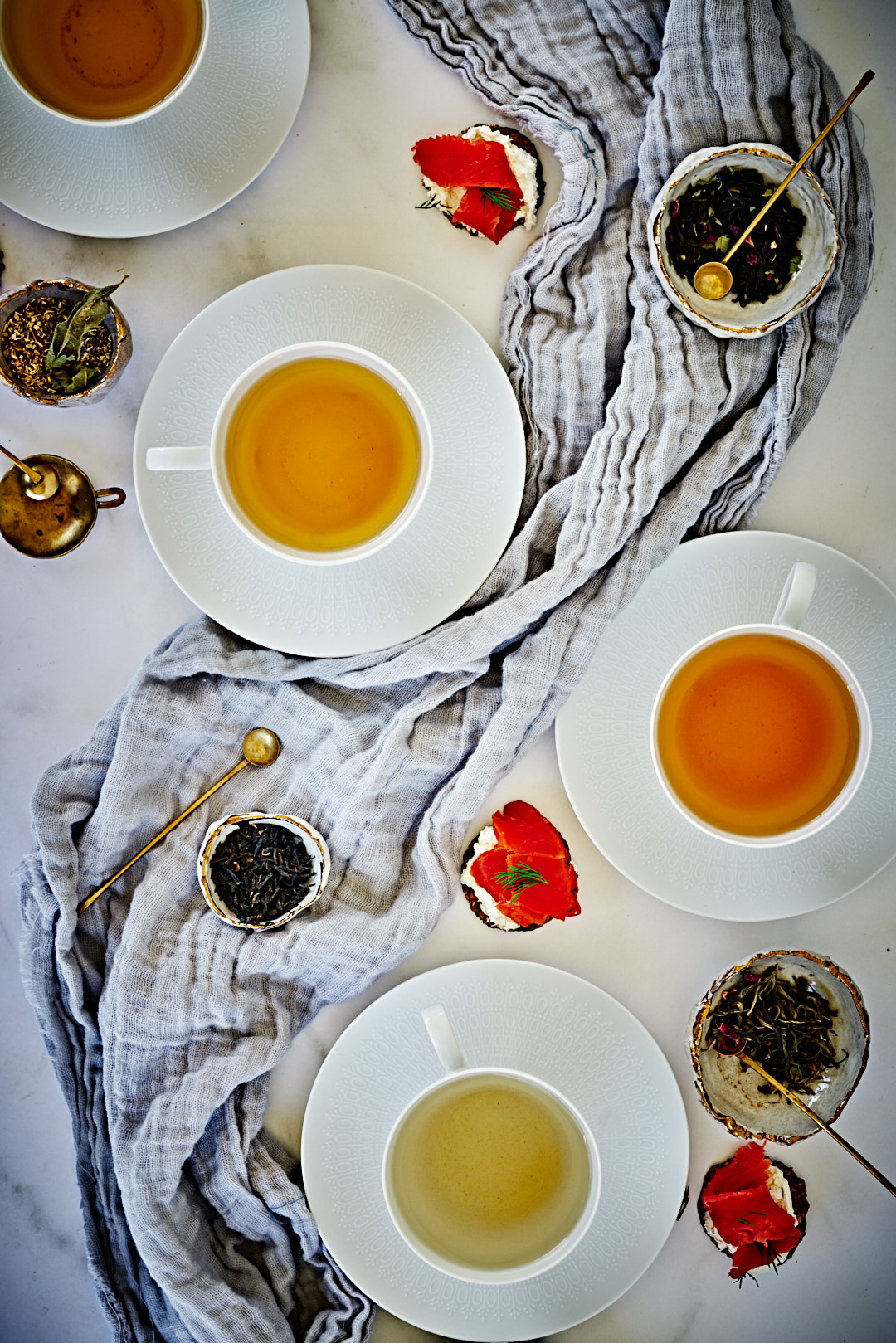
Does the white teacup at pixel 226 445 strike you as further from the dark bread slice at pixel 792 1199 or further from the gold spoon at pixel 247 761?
the dark bread slice at pixel 792 1199

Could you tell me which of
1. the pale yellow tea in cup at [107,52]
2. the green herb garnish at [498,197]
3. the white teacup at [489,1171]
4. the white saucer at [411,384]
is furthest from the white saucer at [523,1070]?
the pale yellow tea in cup at [107,52]

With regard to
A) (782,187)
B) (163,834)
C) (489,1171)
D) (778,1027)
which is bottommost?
(489,1171)

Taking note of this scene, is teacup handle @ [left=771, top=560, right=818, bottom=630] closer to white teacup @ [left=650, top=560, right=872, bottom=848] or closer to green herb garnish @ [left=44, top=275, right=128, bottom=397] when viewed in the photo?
white teacup @ [left=650, top=560, right=872, bottom=848]

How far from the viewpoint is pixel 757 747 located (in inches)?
43.8

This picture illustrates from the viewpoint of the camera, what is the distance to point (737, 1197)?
117cm

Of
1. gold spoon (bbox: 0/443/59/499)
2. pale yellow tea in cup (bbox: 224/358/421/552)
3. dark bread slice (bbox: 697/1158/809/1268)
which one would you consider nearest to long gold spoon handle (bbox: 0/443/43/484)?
gold spoon (bbox: 0/443/59/499)

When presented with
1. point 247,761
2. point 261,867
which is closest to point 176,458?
point 247,761

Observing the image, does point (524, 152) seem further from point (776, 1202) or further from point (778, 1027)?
point (776, 1202)

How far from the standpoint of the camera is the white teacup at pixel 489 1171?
3.69 ft

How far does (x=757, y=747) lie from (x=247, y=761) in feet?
2.19

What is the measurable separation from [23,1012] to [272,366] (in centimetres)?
95

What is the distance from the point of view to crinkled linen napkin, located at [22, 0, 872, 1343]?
112 cm

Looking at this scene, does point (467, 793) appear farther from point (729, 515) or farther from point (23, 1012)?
point (23, 1012)

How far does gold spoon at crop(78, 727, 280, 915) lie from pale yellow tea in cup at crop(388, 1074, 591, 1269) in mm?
487
